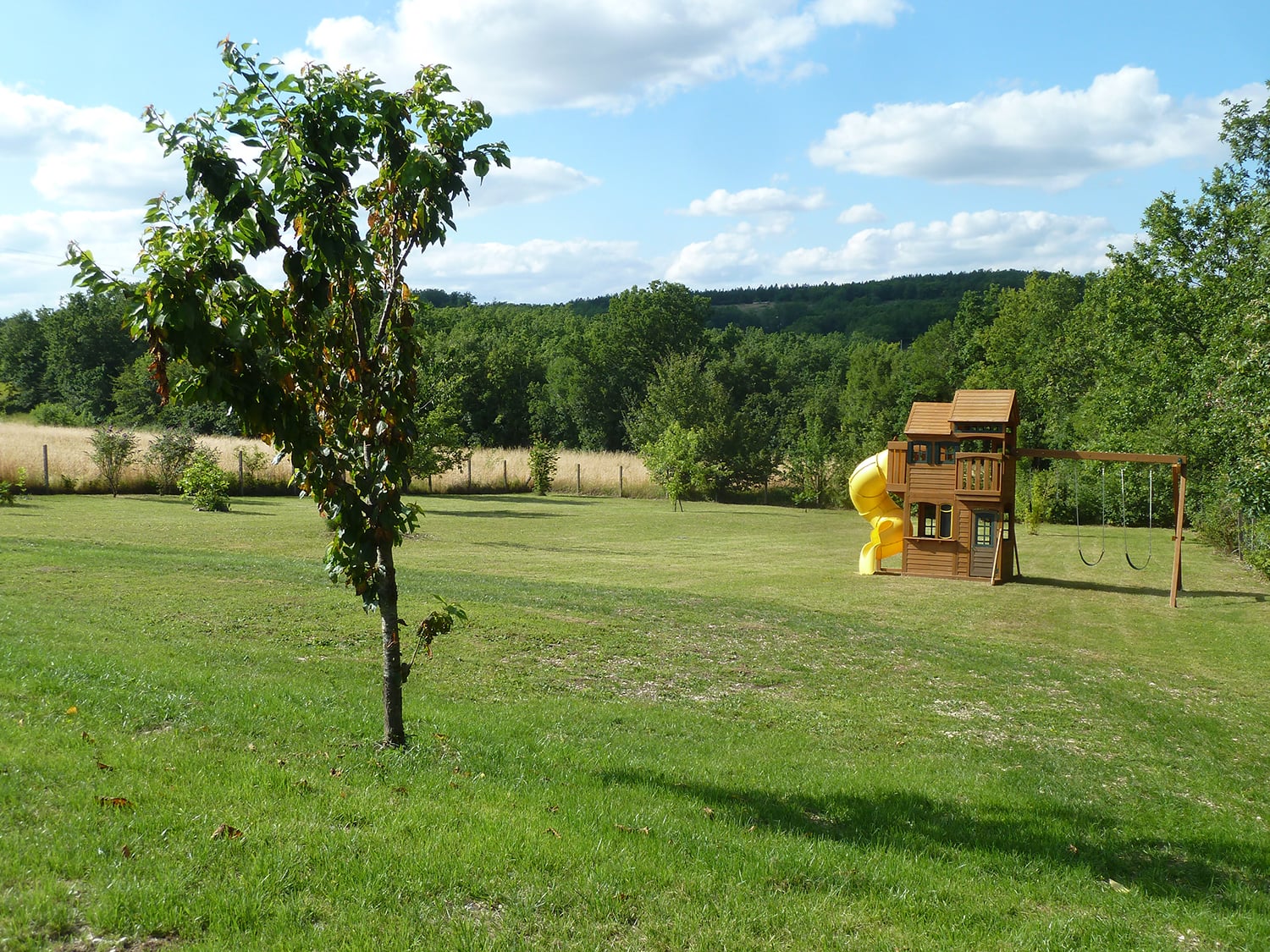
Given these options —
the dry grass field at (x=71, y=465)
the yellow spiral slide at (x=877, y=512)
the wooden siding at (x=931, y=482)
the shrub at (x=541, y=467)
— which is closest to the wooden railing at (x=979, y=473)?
the wooden siding at (x=931, y=482)

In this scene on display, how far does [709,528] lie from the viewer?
35750mm

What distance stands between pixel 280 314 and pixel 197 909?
10.7ft

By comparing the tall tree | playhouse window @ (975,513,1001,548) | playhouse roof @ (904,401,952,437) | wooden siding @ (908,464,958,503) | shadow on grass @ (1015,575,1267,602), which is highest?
the tall tree

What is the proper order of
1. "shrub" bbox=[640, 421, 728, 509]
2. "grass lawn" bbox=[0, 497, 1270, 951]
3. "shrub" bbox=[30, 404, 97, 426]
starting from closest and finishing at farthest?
"grass lawn" bbox=[0, 497, 1270, 951], "shrub" bbox=[640, 421, 728, 509], "shrub" bbox=[30, 404, 97, 426]

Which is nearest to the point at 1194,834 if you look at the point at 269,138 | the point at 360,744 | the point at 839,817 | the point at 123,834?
the point at 839,817

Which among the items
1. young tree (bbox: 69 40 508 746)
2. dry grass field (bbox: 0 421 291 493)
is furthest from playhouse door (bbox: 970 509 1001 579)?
dry grass field (bbox: 0 421 291 493)

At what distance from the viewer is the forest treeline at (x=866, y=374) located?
97.8 ft

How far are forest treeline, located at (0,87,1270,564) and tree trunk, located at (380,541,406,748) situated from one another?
1.70 meters

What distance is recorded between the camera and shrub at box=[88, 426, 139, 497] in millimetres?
35000

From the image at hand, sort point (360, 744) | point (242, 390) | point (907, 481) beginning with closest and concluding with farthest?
point (242, 390), point (360, 744), point (907, 481)

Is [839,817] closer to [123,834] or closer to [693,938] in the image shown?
[693,938]

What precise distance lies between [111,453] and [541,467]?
68.1ft

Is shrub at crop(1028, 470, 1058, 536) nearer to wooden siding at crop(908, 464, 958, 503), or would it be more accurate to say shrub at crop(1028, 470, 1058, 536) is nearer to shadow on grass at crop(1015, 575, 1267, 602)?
shadow on grass at crop(1015, 575, 1267, 602)

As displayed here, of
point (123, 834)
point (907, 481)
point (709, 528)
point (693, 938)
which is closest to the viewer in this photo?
point (693, 938)
